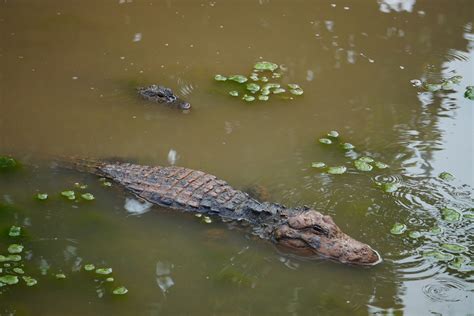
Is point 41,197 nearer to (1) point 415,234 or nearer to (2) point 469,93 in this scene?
(1) point 415,234

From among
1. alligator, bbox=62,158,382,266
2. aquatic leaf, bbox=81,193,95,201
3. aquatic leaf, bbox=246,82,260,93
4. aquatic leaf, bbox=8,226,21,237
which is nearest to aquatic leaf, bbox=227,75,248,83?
aquatic leaf, bbox=246,82,260,93

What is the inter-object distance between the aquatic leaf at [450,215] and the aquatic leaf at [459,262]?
473 millimetres

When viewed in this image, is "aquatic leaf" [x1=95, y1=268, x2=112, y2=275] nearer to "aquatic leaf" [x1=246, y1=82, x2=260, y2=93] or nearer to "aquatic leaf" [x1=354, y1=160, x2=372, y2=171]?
"aquatic leaf" [x1=354, y1=160, x2=372, y2=171]

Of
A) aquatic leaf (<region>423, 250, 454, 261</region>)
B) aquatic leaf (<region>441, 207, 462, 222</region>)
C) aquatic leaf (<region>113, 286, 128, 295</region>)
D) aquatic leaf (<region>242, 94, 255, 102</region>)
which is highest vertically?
aquatic leaf (<region>242, 94, 255, 102</region>)

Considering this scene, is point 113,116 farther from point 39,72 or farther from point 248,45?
point 248,45

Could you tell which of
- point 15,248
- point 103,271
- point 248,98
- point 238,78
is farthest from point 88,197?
point 238,78

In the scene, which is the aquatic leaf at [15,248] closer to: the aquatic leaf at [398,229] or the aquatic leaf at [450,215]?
the aquatic leaf at [398,229]

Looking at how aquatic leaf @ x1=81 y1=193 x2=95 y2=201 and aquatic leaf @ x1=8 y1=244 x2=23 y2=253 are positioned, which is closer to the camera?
aquatic leaf @ x1=8 y1=244 x2=23 y2=253

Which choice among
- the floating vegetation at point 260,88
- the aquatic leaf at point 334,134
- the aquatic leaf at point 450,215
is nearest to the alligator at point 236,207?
the aquatic leaf at point 450,215

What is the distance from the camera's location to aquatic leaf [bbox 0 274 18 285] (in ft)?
16.2

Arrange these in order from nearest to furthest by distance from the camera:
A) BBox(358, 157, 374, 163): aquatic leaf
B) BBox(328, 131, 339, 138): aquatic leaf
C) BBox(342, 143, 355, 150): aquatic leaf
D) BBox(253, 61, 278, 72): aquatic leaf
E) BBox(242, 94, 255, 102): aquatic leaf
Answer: BBox(358, 157, 374, 163): aquatic leaf → BBox(342, 143, 355, 150): aquatic leaf → BBox(328, 131, 339, 138): aquatic leaf → BBox(242, 94, 255, 102): aquatic leaf → BBox(253, 61, 278, 72): aquatic leaf

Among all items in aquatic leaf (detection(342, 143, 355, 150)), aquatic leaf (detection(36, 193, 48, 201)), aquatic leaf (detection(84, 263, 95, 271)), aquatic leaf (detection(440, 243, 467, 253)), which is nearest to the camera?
aquatic leaf (detection(84, 263, 95, 271))

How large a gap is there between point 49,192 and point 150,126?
1544 millimetres

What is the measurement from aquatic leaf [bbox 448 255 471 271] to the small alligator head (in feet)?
1.91
